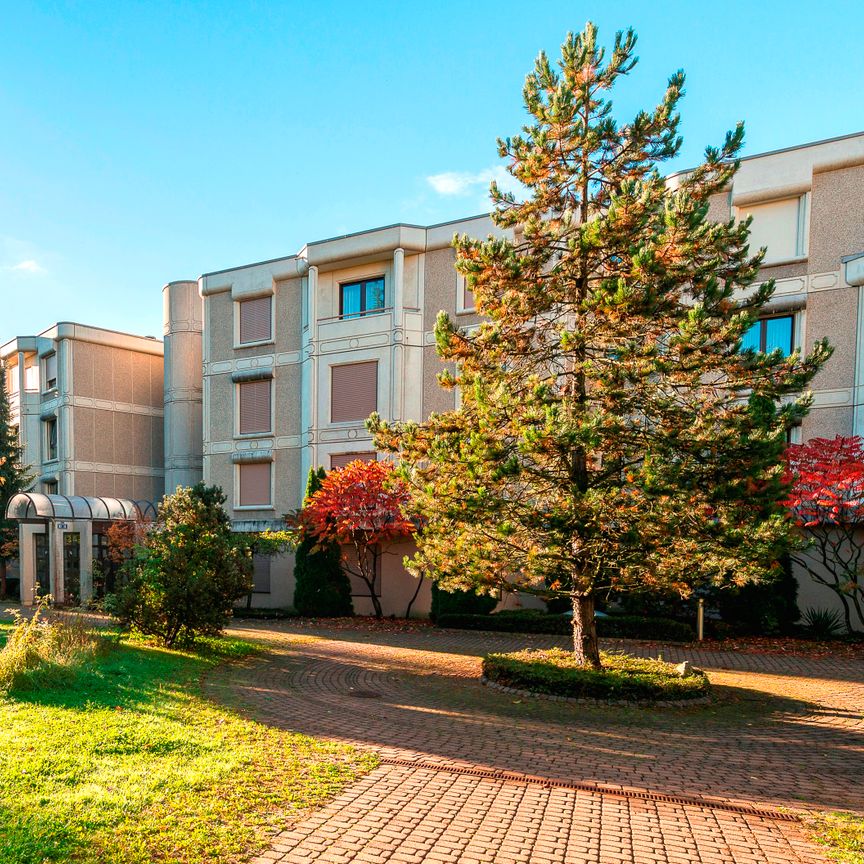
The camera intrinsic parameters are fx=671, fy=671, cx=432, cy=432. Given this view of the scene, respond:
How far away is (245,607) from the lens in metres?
23.4

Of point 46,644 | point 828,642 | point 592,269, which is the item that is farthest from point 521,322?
point 828,642

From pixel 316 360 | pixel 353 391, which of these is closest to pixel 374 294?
pixel 316 360

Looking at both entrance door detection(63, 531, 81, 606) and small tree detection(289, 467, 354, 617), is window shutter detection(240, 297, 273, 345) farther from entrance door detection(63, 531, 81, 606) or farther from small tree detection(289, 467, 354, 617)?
entrance door detection(63, 531, 81, 606)

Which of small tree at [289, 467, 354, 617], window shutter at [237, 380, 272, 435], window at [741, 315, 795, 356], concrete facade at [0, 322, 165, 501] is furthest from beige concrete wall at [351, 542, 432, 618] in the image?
concrete facade at [0, 322, 165, 501]

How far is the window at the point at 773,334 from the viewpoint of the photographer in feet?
62.7

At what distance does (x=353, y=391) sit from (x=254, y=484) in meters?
5.87

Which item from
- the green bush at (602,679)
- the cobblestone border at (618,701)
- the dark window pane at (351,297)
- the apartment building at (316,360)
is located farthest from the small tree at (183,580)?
the dark window pane at (351,297)

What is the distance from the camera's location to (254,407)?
2680cm

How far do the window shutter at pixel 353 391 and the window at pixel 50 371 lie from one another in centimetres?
1656

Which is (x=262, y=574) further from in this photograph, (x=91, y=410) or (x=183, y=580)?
(x=91, y=410)

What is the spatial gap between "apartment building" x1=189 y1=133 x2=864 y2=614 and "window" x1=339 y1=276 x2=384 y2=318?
0.05 meters

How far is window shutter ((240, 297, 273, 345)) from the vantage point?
26875 mm

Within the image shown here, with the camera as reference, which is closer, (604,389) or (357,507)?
(604,389)

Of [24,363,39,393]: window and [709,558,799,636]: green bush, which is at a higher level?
[24,363,39,393]: window
